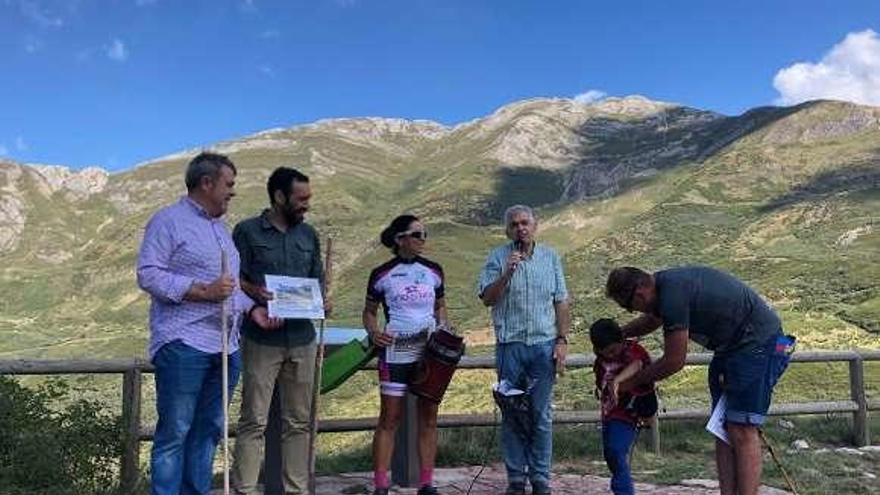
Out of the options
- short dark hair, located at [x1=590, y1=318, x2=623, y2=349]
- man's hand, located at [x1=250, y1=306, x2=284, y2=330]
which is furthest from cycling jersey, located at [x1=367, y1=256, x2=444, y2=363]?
short dark hair, located at [x1=590, y1=318, x2=623, y2=349]

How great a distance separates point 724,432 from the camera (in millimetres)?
4465

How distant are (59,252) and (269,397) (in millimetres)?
210298

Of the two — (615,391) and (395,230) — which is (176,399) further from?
(615,391)

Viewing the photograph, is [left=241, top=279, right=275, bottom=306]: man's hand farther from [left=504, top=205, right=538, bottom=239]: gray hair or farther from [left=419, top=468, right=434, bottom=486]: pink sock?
[left=504, top=205, right=538, bottom=239]: gray hair

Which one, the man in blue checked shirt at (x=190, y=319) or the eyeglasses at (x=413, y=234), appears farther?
the eyeglasses at (x=413, y=234)

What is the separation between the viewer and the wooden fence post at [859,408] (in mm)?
8477

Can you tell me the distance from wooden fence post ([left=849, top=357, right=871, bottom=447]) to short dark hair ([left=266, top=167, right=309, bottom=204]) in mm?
6455

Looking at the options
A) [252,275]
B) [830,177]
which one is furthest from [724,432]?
[830,177]

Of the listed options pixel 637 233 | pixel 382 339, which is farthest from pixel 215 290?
pixel 637 233

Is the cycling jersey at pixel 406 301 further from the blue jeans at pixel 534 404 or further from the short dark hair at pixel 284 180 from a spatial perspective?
the short dark hair at pixel 284 180

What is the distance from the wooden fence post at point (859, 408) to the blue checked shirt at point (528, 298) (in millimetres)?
4515

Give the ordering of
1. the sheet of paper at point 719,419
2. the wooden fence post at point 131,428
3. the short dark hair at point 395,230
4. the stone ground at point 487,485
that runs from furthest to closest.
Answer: the stone ground at point 487,485, the wooden fence post at point 131,428, the short dark hair at point 395,230, the sheet of paper at point 719,419

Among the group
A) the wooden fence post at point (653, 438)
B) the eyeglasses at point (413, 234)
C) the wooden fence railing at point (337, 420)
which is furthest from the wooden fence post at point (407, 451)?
the wooden fence post at point (653, 438)

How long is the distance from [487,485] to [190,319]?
2869 millimetres
